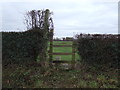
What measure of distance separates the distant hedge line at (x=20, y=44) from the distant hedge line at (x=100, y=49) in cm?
193

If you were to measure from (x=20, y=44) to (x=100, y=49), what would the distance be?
373 centimetres

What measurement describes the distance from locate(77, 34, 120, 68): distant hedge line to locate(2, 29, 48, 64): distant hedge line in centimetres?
193

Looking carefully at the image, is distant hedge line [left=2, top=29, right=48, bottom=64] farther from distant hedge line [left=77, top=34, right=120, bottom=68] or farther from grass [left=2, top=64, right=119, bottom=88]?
distant hedge line [left=77, top=34, right=120, bottom=68]

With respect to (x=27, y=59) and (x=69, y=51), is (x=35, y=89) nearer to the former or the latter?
(x=27, y=59)

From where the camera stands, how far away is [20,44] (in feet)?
26.1

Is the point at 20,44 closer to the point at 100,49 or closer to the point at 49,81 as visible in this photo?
the point at 49,81

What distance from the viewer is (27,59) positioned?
7.96 metres

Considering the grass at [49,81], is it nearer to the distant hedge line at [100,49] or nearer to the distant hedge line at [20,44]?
the distant hedge line at [100,49]

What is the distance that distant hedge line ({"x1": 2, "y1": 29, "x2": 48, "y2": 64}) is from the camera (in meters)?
7.95

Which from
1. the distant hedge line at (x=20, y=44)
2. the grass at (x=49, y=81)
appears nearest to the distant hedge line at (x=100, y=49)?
the grass at (x=49, y=81)

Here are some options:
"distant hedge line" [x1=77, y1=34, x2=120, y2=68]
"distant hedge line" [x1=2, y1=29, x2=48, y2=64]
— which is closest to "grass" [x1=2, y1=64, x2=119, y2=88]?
"distant hedge line" [x1=77, y1=34, x2=120, y2=68]

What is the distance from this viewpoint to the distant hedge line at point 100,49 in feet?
25.1

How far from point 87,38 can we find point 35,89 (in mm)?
3940

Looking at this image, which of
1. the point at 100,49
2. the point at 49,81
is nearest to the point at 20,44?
the point at 49,81
